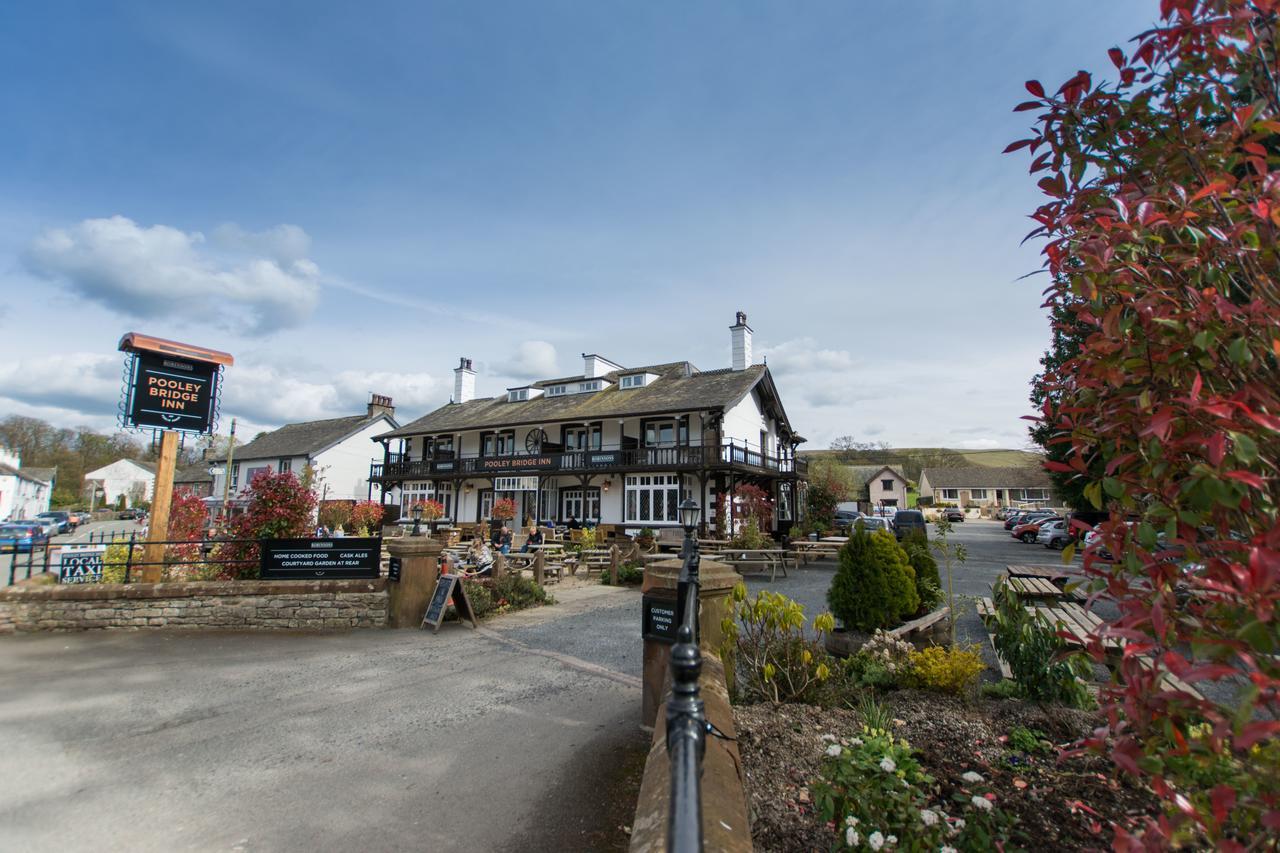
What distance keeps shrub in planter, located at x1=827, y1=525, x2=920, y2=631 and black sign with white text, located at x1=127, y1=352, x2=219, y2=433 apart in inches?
486

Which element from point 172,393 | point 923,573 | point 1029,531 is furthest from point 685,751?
point 1029,531

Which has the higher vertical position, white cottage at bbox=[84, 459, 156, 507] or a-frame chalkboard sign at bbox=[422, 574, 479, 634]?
white cottage at bbox=[84, 459, 156, 507]

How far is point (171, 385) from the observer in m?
11.7

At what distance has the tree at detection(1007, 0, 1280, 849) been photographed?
1268mm

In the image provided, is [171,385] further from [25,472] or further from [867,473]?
[867,473]

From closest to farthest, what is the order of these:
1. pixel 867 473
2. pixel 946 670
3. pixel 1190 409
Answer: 1. pixel 1190 409
2. pixel 946 670
3. pixel 867 473

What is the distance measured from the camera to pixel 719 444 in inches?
974

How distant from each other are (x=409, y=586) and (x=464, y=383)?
3227cm

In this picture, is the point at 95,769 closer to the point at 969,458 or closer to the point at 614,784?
the point at 614,784

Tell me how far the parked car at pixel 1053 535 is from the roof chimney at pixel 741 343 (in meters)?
16.4

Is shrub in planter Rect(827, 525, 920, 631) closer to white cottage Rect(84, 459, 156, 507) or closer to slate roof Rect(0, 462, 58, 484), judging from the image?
slate roof Rect(0, 462, 58, 484)

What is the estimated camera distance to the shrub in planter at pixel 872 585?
654 centimetres

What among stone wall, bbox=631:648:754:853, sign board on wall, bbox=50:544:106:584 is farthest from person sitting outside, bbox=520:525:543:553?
stone wall, bbox=631:648:754:853

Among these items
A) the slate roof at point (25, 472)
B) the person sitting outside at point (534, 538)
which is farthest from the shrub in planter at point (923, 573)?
the slate roof at point (25, 472)
